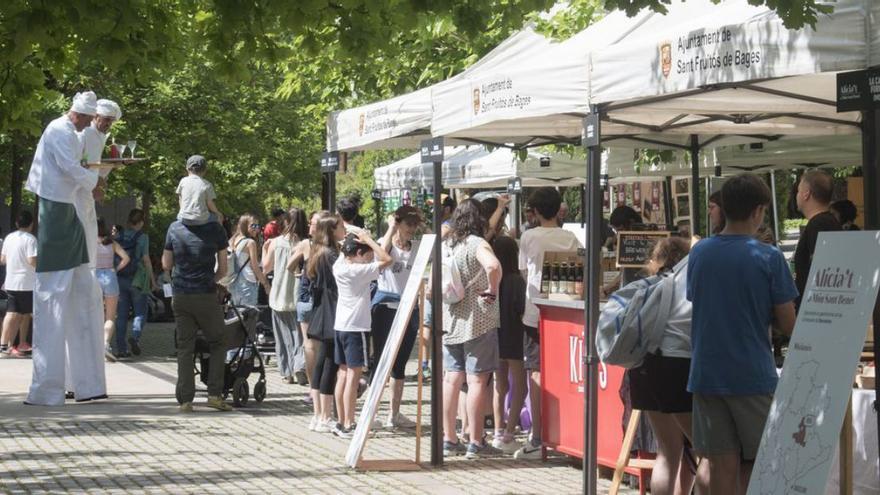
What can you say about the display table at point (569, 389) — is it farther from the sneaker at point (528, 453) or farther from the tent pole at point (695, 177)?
the tent pole at point (695, 177)

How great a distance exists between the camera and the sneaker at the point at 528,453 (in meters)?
11.2

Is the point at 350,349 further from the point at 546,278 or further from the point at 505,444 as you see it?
the point at 546,278

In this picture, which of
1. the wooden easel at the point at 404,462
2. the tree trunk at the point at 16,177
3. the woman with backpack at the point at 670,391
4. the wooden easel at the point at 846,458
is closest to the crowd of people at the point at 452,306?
the woman with backpack at the point at 670,391

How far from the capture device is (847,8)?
21.2 feet

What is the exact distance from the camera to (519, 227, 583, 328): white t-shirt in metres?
11.3

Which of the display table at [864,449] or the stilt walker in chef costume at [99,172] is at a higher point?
the stilt walker in chef costume at [99,172]

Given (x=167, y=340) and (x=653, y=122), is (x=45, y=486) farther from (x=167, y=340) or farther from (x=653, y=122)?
(x=167, y=340)

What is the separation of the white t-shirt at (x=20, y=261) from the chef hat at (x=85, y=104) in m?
6.87

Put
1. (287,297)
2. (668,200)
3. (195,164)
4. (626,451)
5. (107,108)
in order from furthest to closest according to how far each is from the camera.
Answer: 1. (668,200)
2. (287,297)
3. (195,164)
4. (107,108)
5. (626,451)

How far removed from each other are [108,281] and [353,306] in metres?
8.29

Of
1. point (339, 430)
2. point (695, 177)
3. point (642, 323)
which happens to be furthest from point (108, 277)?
point (642, 323)

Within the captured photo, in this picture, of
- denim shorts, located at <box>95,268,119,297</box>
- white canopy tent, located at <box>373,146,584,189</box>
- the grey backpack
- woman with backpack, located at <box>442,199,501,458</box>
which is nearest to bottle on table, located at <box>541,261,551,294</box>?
woman with backpack, located at <box>442,199,501,458</box>

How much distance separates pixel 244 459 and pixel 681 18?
15.0 feet

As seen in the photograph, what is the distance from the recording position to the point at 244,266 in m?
17.5
